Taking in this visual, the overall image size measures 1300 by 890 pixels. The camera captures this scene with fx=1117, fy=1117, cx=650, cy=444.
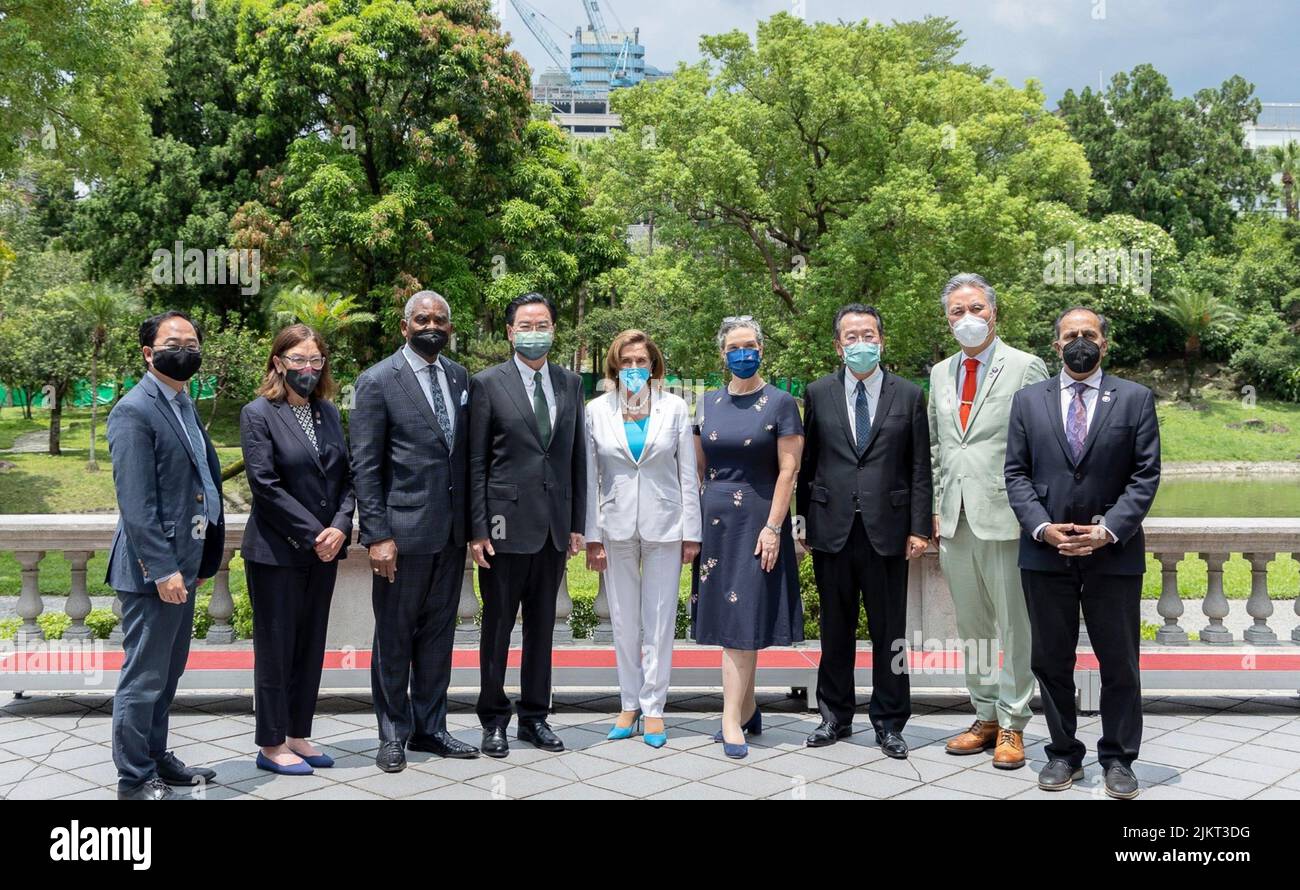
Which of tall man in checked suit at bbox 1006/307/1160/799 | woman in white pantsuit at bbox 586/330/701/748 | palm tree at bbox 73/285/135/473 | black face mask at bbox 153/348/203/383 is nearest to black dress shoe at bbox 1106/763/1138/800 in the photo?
tall man in checked suit at bbox 1006/307/1160/799

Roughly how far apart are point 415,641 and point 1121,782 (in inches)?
125

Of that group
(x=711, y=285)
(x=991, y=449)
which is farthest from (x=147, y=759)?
(x=711, y=285)

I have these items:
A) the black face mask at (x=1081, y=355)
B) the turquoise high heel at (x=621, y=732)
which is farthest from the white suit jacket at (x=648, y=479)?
the black face mask at (x=1081, y=355)

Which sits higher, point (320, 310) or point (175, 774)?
point (320, 310)

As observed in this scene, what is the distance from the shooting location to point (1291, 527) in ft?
19.7

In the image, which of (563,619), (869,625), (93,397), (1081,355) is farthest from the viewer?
(93,397)

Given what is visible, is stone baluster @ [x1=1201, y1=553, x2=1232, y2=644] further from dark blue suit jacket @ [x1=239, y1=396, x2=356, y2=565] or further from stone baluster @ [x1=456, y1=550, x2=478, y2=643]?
dark blue suit jacket @ [x1=239, y1=396, x2=356, y2=565]

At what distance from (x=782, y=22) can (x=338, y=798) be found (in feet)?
74.7

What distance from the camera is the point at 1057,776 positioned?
4707mm

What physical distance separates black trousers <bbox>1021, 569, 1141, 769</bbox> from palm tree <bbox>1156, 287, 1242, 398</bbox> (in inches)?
1522

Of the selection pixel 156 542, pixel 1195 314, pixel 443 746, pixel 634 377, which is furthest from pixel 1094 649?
pixel 1195 314

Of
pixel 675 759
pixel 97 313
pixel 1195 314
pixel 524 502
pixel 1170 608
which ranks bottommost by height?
pixel 675 759

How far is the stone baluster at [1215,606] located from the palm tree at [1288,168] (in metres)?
47.6

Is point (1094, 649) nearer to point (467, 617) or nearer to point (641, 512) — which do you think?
point (641, 512)
